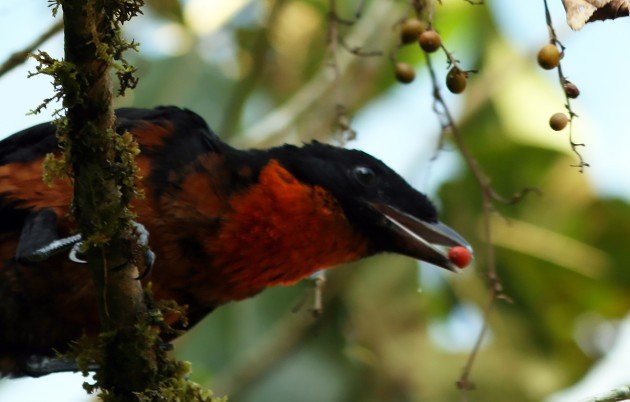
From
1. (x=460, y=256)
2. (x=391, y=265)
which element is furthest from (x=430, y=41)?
(x=391, y=265)

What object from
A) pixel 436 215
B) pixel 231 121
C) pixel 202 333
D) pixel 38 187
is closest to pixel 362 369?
pixel 202 333

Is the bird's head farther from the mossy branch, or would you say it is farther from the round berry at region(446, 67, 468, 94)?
the mossy branch

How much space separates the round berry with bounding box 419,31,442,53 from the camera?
134 inches

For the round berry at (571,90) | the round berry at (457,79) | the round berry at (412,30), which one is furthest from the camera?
the round berry at (412,30)

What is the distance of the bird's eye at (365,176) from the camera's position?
165 inches

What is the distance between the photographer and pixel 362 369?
6484 mm

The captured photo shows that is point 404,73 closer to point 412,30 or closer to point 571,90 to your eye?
point 412,30

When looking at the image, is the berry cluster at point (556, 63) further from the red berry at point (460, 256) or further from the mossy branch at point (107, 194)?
the mossy branch at point (107, 194)

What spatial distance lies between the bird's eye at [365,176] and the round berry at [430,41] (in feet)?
2.79

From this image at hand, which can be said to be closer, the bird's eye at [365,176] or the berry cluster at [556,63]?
the berry cluster at [556,63]

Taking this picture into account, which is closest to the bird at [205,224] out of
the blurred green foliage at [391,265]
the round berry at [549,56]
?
the round berry at [549,56]

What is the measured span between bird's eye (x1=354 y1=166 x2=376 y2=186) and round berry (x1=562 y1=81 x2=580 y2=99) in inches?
45.3

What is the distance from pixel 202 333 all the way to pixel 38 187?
2.89 meters

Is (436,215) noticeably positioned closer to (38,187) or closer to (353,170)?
(353,170)
